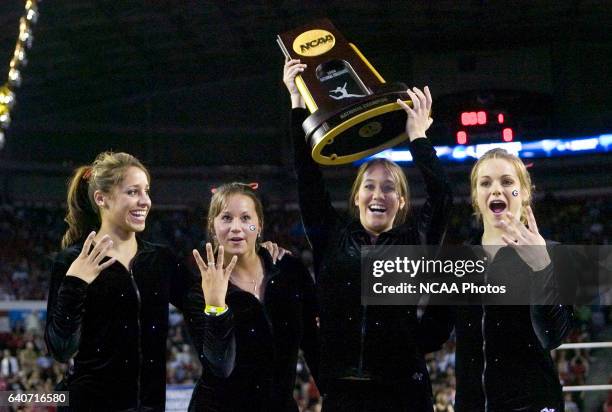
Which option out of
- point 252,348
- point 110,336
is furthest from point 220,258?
point 110,336

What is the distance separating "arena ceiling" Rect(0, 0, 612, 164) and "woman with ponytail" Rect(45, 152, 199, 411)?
10031mm

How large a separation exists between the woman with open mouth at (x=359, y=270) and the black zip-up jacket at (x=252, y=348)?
13cm

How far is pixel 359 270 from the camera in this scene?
2.82m

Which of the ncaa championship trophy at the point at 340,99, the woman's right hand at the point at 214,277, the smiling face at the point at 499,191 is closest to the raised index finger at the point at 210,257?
the woman's right hand at the point at 214,277

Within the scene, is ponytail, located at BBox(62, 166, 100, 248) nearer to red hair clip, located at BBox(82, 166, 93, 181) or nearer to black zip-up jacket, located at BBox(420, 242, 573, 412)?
red hair clip, located at BBox(82, 166, 93, 181)

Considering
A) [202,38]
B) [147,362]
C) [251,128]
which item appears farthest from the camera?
[251,128]

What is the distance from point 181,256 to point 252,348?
34.5ft

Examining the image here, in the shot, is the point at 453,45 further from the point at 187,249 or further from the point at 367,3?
the point at 187,249

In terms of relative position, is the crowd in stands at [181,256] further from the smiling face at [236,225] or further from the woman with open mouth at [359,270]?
the smiling face at [236,225]

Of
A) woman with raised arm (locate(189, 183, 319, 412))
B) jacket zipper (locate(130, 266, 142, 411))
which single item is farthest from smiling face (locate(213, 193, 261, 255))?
jacket zipper (locate(130, 266, 142, 411))

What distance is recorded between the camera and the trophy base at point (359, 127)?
2.70m

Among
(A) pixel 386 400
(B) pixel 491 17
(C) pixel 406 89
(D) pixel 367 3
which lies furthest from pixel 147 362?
(B) pixel 491 17

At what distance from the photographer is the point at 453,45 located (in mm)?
15898

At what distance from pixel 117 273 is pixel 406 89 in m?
1.15
